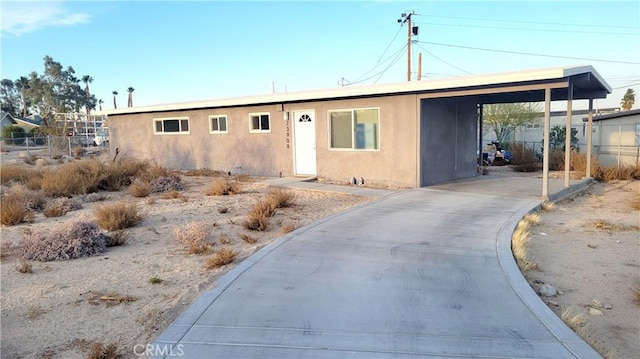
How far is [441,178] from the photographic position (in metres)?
14.4

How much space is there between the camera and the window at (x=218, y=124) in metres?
18.4

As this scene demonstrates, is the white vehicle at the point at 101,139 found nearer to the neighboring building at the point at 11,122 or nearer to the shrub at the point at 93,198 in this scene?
the neighboring building at the point at 11,122

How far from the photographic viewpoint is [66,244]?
22.9 ft

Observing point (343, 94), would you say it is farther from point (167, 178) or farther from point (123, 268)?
point (123, 268)

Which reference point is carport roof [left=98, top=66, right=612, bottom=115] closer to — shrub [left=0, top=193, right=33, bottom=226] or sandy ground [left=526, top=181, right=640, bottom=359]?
sandy ground [left=526, top=181, right=640, bottom=359]

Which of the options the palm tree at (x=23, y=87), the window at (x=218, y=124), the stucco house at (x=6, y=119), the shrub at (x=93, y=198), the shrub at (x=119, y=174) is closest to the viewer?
the shrub at (x=93, y=198)

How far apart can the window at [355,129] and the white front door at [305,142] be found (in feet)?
2.86

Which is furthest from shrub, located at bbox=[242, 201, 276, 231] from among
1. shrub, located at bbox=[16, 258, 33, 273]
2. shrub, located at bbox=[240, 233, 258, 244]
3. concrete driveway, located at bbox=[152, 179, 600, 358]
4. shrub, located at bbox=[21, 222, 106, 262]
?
shrub, located at bbox=[16, 258, 33, 273]

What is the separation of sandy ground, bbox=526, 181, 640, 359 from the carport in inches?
63.1

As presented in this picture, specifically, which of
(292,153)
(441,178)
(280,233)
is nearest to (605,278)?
(280,233)

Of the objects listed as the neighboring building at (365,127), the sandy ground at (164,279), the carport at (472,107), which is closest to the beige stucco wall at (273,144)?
the neighboring building at (365,127)

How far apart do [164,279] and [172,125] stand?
15876mm

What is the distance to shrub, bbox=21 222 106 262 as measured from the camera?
22.5ft

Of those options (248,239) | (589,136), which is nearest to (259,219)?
(248,239)
